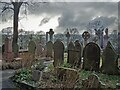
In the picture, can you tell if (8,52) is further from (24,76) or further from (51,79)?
(51,79)

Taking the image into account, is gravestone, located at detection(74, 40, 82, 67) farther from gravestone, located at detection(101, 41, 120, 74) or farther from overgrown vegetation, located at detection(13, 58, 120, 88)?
gravestone, located at detection(101, 41, 120, 74)

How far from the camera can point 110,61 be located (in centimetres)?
919

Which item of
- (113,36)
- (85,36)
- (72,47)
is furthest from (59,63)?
(113,36)

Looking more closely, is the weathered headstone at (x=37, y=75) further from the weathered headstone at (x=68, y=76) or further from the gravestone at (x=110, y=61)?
the gravestone at (x=110, y=61)

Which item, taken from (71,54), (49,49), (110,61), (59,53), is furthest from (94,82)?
(49,49)

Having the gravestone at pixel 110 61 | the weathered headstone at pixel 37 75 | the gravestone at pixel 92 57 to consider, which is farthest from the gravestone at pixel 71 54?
the weathered headstone at pixel 37 75

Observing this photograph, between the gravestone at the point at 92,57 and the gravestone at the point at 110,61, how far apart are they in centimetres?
33

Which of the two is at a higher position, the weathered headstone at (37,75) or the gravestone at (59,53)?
the gravestone at (59,53)

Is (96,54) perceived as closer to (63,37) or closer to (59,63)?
(59,63)

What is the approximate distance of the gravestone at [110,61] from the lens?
9055mm

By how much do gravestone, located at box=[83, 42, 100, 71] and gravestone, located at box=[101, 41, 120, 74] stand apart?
0.33 meters

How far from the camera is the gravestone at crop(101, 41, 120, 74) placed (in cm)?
905

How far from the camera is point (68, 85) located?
643 centimetres

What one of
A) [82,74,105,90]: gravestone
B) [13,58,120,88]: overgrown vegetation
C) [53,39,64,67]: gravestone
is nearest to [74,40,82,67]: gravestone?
[53,39,64,67]: gravestone
